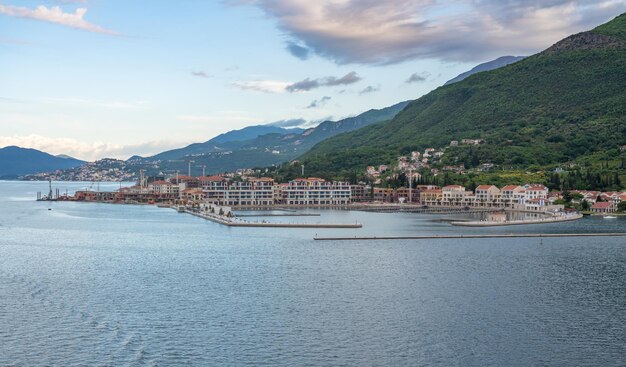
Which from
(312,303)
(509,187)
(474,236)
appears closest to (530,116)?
(509,187)

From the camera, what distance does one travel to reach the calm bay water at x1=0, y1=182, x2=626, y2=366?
17156 mm

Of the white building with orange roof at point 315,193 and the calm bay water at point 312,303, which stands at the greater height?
the white building with orange roof at point 315,193

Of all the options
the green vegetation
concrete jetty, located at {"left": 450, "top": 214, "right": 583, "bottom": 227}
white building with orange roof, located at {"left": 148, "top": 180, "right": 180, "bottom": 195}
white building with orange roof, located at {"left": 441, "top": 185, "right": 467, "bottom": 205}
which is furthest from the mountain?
concrete jetty, located at {"left": 450, "top": 214, "right": 583, "bottom": 227}

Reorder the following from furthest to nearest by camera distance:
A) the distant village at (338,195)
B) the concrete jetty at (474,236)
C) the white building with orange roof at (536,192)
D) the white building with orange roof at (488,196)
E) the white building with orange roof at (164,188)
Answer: the white building with orange roof at (164,188) → the white building with orange roof at (488,196) → the distant village at (338,195) → the white building with orange roof at (536,192) → the concrete jetty at (474,236)

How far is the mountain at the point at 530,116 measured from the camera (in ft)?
331

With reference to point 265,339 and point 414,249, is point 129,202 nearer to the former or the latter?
point 414,249

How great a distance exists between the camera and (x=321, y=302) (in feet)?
74.1

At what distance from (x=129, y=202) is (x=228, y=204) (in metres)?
16.7

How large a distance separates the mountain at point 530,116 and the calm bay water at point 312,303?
63999 mm

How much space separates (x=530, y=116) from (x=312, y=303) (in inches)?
4265

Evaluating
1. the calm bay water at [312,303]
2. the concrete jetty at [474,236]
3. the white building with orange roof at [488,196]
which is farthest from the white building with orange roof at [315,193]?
the calm bay water at [312,303]

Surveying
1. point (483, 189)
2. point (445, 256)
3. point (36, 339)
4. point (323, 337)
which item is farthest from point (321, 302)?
point (483, 189)

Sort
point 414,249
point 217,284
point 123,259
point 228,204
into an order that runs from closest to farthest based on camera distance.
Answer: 1. point 217,284
2. point 123,259
3. point 414,249
4. point 228,204

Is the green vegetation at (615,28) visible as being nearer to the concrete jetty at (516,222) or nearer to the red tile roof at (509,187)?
the red tile roof at (509,187)
